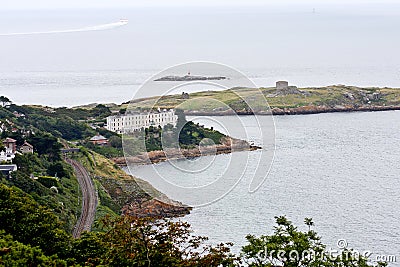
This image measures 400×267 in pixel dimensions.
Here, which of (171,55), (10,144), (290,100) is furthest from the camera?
(171,55)

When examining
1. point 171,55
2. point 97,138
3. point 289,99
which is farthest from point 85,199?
point 171,55

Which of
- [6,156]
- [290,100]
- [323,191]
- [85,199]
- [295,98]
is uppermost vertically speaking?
[295,98]

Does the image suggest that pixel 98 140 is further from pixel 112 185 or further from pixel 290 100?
pixel 290 100

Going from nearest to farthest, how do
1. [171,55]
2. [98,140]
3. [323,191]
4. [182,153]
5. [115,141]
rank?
[323,191] → [182,153] → [98,140] → [115,141] → [171,55]

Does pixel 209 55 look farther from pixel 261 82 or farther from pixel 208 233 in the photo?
pixel 208 233

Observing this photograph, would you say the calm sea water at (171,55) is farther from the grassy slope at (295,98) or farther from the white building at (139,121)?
the white building at (139,121)

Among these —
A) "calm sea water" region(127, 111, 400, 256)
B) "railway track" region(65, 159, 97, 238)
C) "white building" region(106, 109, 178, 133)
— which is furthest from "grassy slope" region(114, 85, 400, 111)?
"railway track" region(65, 159, 97, 238)

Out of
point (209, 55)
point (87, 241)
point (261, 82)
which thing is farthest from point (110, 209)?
point (209, 55)

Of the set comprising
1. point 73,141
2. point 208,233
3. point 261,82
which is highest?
point 261,82
